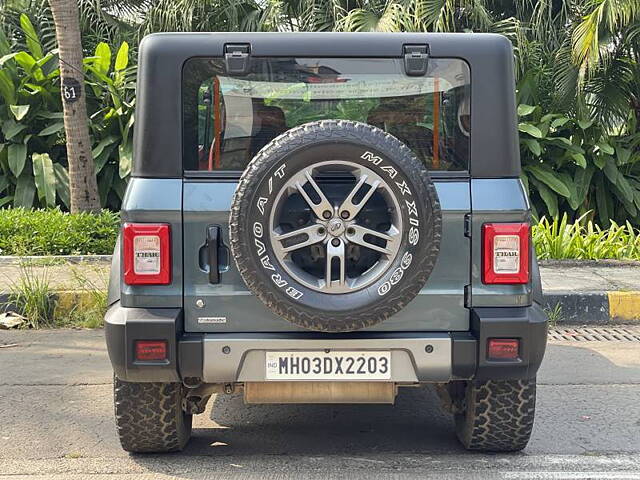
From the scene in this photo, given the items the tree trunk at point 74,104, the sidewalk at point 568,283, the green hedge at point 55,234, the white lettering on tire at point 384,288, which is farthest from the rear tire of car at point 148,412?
the tree trunk at point 74,104

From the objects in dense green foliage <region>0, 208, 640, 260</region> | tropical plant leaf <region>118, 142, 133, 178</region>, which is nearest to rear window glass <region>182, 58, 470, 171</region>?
dense green foliage <region>0, 208, 640, 260</region>

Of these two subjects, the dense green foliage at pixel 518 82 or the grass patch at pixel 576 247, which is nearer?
the grass patch at pixel 576 247

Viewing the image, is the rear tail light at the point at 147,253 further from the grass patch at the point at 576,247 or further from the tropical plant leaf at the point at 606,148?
the tropical plant leaf at the point at 606,148

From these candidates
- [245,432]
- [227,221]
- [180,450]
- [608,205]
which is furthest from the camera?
[608,205]

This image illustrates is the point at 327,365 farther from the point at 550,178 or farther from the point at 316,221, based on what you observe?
the point at 550,178

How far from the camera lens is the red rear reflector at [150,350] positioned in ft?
11.2

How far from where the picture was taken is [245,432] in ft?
14.0

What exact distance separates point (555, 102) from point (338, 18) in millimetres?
3049

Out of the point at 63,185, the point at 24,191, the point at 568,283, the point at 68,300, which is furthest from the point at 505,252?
the point at 24,191

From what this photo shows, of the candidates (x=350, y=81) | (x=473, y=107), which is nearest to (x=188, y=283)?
(x=350, y=81)

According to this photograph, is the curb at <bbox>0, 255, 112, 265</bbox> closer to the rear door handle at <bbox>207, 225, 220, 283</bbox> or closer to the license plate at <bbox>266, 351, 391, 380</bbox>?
the rear door handle at <bbox>207, 225, 220, 283</bbox>

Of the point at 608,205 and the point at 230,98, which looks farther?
the point at 608,205

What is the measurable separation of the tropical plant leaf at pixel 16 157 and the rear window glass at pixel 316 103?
677 cm

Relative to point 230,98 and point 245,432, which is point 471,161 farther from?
point 245,432
